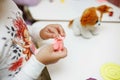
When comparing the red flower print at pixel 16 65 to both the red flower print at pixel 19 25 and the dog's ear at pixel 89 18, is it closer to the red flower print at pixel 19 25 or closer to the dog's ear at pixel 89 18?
the red flower print at pixel 19 25

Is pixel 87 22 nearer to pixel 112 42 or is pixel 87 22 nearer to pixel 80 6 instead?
pixel 112 42

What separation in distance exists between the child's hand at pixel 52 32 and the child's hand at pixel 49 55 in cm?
13

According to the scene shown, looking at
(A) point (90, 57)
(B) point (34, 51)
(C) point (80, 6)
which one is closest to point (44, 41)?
(B) point (34, 51)

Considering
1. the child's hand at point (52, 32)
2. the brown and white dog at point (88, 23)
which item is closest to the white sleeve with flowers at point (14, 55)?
the child's hand at point (52, 32)

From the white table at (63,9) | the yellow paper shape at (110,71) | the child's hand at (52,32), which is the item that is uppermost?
the white table at (63,9)

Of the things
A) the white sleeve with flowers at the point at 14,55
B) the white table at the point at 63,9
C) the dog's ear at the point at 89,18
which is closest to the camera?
the white sleeve with flowers at the point at 14,55

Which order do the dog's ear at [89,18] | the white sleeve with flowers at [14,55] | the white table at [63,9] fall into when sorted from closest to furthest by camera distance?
the white sleeve with flowers at [14,55]
the dog's ear at [89,18]
the white table at [63,9]

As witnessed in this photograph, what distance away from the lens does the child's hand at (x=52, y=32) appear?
74cm

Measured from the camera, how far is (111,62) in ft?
2.18

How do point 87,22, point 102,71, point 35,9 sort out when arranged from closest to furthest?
point 102,71, point 87,22, point 35,9

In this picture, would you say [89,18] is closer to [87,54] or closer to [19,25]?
[87,54]

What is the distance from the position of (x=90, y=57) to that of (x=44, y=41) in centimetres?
17

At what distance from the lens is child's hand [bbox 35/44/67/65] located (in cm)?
59

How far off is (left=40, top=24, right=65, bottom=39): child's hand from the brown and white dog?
0.19 feet
